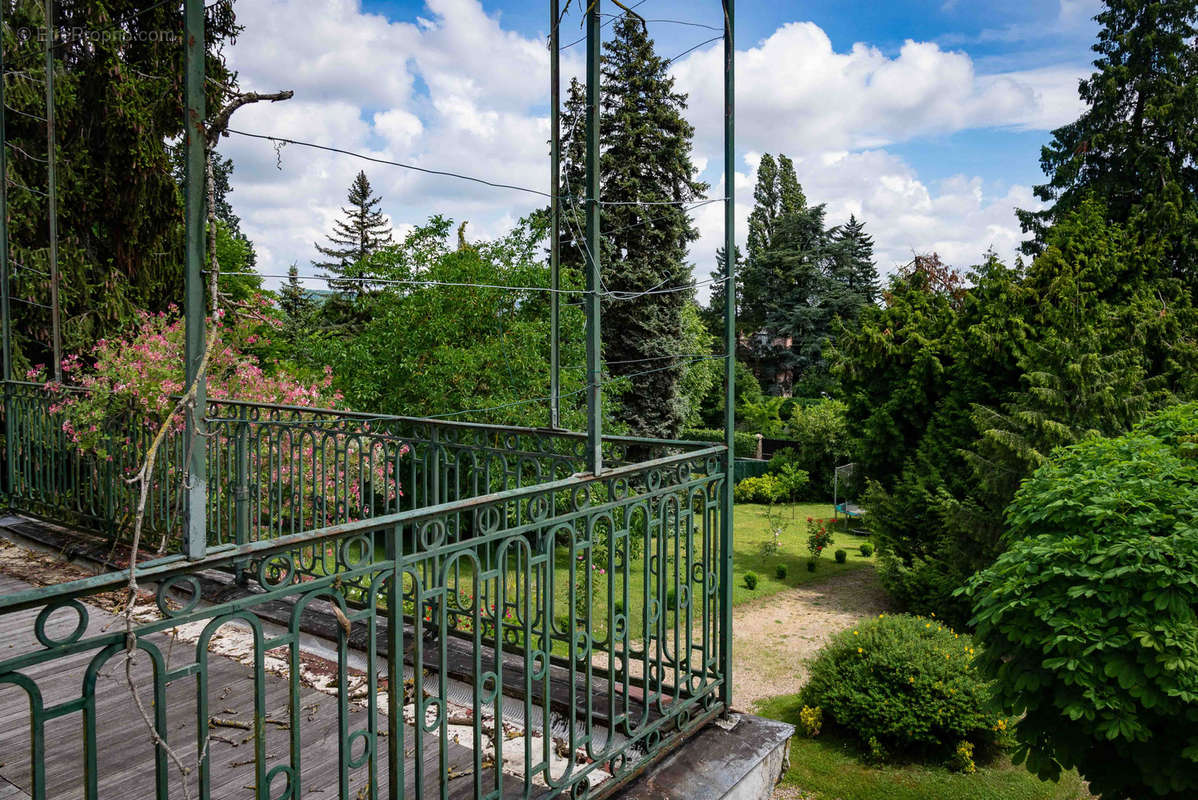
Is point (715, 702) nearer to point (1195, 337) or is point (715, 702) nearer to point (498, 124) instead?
point (498, 124)

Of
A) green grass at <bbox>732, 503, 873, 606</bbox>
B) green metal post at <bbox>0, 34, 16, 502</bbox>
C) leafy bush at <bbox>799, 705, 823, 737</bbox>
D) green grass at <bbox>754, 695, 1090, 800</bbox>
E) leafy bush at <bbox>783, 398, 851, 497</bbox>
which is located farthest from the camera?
leafy bush at <bbox>783, 398, 851, 497</bbox>

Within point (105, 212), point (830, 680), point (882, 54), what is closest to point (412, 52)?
point (830, 680)

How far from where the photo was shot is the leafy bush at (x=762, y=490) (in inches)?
868

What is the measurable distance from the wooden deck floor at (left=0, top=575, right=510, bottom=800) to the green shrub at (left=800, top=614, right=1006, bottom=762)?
19.2 ft

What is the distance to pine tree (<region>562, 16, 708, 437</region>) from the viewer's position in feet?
67.7

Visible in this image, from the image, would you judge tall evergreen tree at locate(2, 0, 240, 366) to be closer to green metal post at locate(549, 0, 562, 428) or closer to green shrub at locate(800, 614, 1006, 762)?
green metal post at locate(549, 0, 562, 428)

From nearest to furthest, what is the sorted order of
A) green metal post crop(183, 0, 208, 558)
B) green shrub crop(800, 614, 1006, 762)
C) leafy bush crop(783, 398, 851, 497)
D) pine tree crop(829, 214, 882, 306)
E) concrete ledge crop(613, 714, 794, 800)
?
green metal post crop(183, 0, 208, 558) → concrete ledge crop(613, 714, 794, 800) → green shrub crop(800, 614, 1006, 762) → leafy bush crop(783, 398, 851, 497) → pine tree crop(829, 214, 882, 306)

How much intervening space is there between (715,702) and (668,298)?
18.2 meters

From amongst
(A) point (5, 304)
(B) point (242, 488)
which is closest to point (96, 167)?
(A) point (5, 304)

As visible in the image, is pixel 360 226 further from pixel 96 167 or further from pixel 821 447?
pixel 96 167

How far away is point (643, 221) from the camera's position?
20609 millimetres

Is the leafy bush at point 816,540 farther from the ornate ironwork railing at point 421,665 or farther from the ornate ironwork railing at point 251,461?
the ornate ironwork railing at point 421,665

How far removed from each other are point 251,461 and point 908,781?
621 centimetres

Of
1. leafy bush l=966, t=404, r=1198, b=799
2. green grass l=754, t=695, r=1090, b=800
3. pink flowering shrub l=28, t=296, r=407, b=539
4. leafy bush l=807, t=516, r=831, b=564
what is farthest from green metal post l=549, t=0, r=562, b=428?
leafy bush l=807, t=516, r=831, b=564
